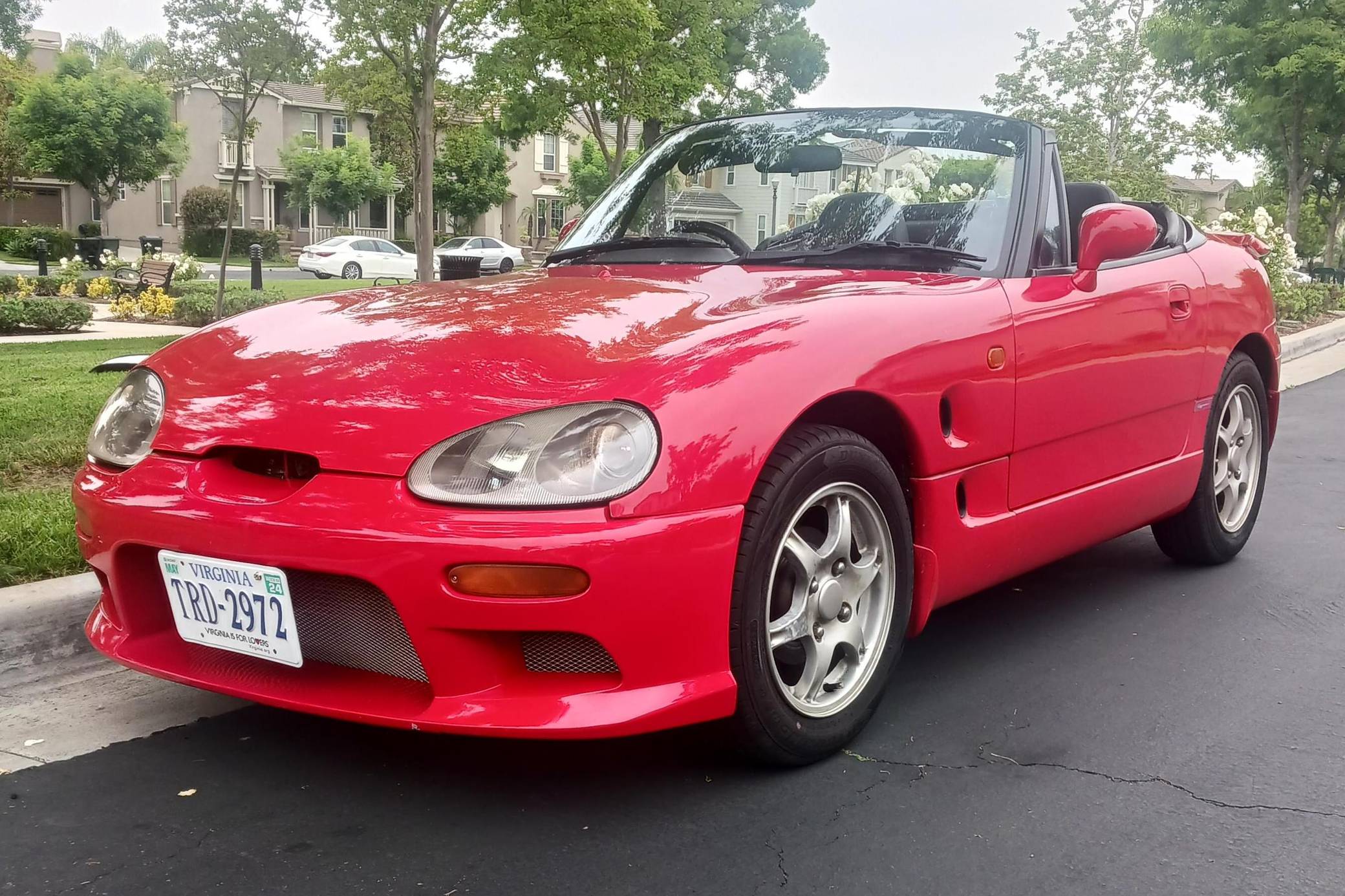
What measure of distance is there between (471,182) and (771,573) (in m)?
50.8

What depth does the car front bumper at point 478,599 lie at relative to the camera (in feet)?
7.35

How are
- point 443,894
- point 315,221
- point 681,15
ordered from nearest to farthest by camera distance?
point 443,894
point 681,15
point 315,221

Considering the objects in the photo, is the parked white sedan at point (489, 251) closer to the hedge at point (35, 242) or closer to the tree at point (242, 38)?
the hedge at point (35, 242)

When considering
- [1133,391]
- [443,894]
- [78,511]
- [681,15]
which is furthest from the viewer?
[681,15]

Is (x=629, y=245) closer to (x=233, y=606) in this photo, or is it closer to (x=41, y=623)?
(x=233, y=606)

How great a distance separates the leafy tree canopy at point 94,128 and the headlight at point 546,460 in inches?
1759

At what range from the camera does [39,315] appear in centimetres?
1298

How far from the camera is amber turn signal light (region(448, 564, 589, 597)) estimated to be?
87.7 inches

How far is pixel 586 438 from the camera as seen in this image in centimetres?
232

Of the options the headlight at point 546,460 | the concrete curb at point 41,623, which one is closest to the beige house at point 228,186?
the concrete curb at point 41,623

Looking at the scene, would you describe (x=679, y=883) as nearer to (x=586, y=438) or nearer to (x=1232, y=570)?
(x=586, y=438)

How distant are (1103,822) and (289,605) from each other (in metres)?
1.62

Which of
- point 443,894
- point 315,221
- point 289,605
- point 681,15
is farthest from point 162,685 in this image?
point 315,221

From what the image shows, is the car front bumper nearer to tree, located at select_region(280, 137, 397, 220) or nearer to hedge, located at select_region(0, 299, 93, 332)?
hedge, located at select_region(0, 299, 93, 332)
